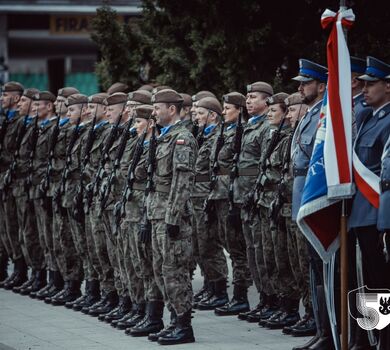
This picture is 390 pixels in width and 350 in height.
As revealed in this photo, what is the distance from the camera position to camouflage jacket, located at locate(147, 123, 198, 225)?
1046 centimetres

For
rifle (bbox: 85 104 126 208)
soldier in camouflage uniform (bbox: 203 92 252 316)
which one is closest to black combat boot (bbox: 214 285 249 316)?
soldier in camouflage uniform (bbox: 203 92 252 316)

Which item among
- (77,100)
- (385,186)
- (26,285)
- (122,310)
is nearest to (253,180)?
(122,310)

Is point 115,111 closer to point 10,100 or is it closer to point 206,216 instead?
point 206,216

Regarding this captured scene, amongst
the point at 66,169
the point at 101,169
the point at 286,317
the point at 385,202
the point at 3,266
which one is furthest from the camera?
the point at 3,266

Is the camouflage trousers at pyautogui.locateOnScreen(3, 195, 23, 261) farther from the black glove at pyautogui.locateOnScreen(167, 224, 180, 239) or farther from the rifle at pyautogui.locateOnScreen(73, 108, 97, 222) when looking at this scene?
the black glove at pyautogui.locateOnScreen(167, 224, 180, 239)

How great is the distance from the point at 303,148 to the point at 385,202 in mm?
1472

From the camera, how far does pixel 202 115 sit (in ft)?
43.3

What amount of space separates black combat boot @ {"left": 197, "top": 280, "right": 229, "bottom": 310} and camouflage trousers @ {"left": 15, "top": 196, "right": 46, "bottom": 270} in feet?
7.66

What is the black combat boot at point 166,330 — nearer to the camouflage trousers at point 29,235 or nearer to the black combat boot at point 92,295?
the black combat boot at point 92,295

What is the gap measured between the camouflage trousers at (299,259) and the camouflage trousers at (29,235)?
415cm

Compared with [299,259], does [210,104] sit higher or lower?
higher

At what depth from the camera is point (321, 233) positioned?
8977 mm

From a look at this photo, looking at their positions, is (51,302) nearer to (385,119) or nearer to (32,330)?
(32,330)

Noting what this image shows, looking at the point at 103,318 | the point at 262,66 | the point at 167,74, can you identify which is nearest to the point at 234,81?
the point at 262,66
